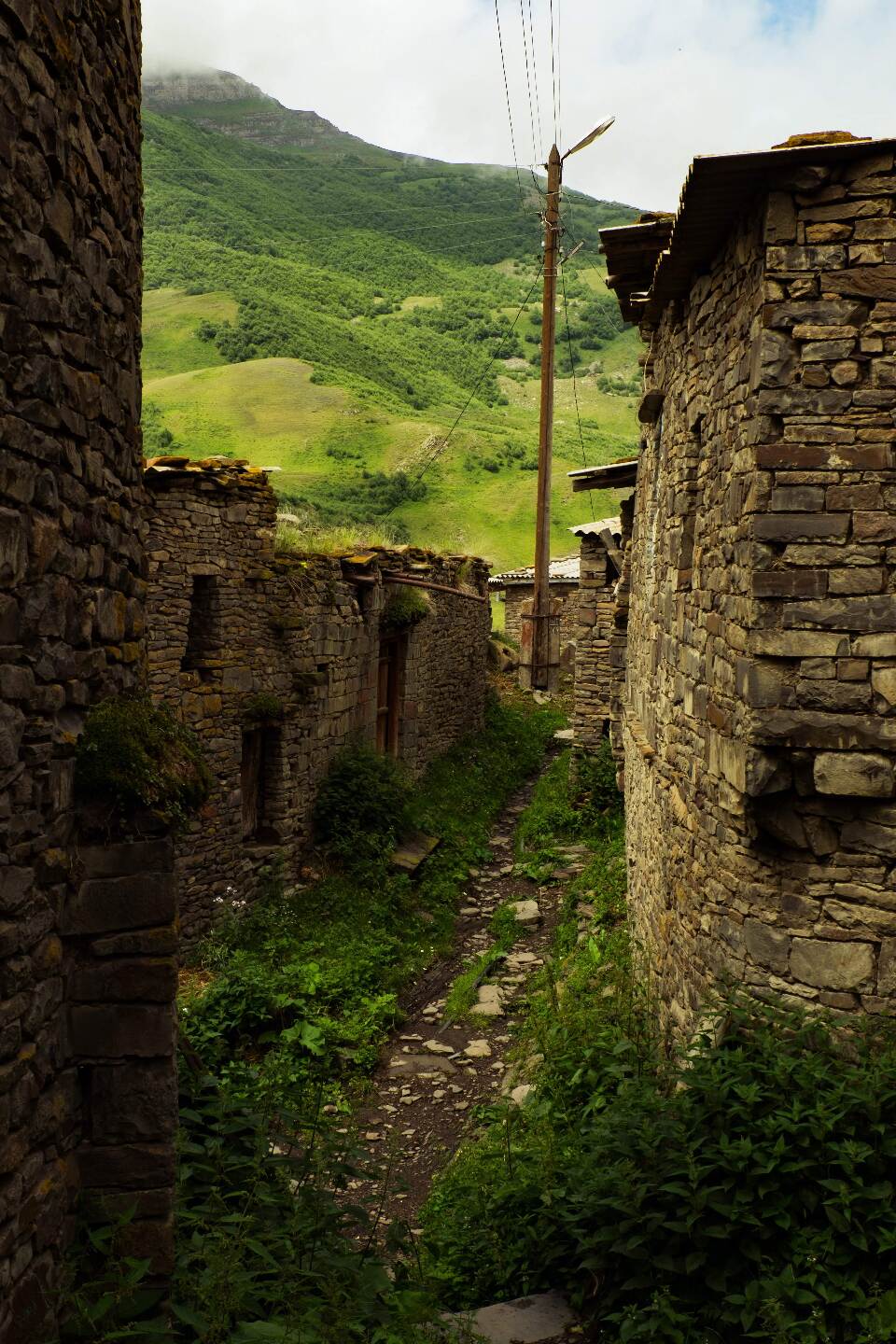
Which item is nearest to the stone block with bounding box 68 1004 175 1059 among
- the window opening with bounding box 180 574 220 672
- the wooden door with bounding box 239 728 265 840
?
the window opening with bounding box 180 574 220 672

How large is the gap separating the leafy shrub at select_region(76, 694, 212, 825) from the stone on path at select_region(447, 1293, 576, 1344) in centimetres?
262

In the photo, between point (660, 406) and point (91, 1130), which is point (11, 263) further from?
point (660, 406)

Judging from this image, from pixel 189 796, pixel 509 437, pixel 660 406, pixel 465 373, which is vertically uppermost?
pixel 465 373

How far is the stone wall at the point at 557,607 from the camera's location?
25.5 metres

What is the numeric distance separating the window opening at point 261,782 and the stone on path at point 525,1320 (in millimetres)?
6401

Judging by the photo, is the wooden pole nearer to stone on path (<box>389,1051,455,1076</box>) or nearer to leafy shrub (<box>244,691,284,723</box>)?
leafy shrub (<box>244,691,284,723</box>)

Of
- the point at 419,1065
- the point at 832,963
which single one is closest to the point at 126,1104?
the point at 832,963

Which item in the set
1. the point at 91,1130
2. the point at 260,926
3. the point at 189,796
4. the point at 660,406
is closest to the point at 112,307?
the point at 189,796

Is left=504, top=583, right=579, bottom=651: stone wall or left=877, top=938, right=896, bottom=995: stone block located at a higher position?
left=504, top=583, right=579, bottom=651: stone wall

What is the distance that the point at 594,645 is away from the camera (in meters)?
15.4

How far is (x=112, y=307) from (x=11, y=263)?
924 mm

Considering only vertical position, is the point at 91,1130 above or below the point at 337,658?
below

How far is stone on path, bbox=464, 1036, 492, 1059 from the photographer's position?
8250 mm

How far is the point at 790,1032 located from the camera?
4590 mm
